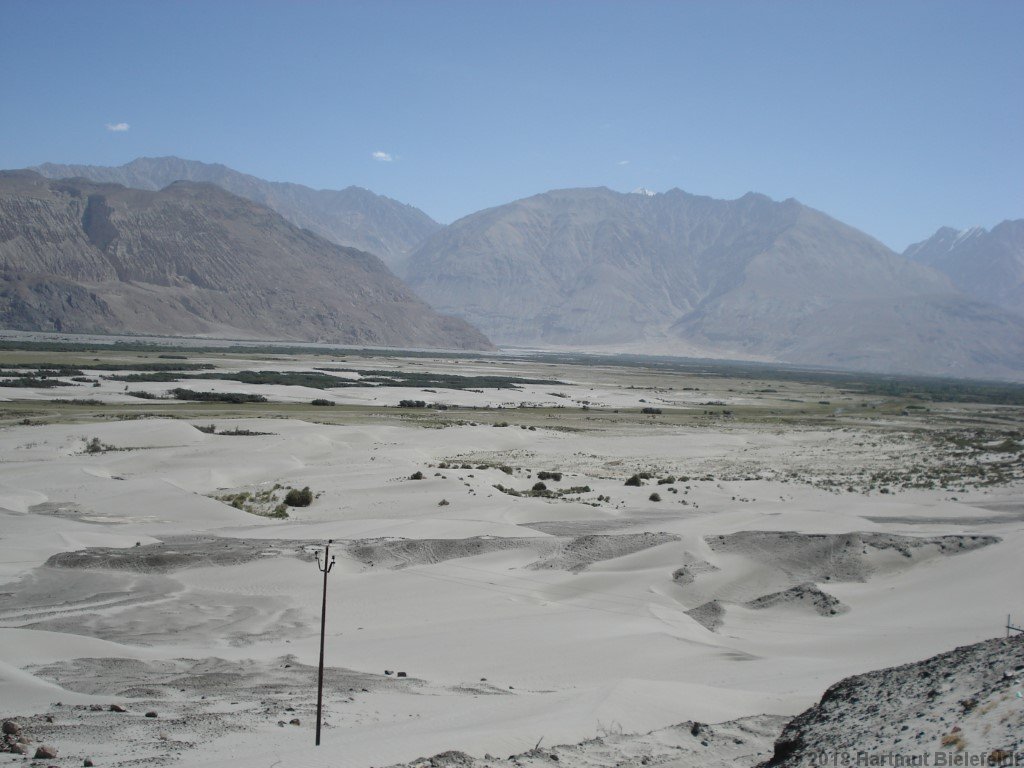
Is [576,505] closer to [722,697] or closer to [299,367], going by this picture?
[722,697]

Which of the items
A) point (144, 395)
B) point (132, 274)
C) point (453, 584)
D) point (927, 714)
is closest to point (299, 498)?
point (453, 584)

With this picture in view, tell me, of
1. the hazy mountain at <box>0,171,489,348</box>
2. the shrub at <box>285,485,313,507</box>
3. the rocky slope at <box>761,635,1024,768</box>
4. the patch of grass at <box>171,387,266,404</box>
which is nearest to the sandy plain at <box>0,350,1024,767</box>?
the shrub at <box>285,485,313,507</box>

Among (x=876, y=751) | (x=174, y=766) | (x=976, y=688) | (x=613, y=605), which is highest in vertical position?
(x=976, y=688)

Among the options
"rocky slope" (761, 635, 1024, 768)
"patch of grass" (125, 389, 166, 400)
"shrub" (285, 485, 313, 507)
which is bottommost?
"shrub" (285, 485, 313, 507)

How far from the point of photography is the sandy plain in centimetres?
1211

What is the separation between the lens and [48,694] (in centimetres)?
1206

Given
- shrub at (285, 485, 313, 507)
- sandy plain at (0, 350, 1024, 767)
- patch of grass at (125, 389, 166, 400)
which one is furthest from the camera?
patch of grass at (125, 389, 166, 400)

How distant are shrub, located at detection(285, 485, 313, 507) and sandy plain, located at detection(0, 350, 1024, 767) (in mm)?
593

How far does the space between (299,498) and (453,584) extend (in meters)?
12.6

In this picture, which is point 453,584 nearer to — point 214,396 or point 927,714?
point 927,714

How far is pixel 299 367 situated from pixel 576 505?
8142 cm

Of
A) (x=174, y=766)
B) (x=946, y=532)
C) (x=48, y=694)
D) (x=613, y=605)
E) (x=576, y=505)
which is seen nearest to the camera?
(x=174, y=766)

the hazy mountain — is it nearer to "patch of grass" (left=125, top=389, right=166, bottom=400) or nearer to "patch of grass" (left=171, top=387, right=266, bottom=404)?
"patch of grass" (left=125, top=389, right=166, bottom=400)

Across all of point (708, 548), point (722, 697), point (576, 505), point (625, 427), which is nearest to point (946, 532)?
point (708, 548)
